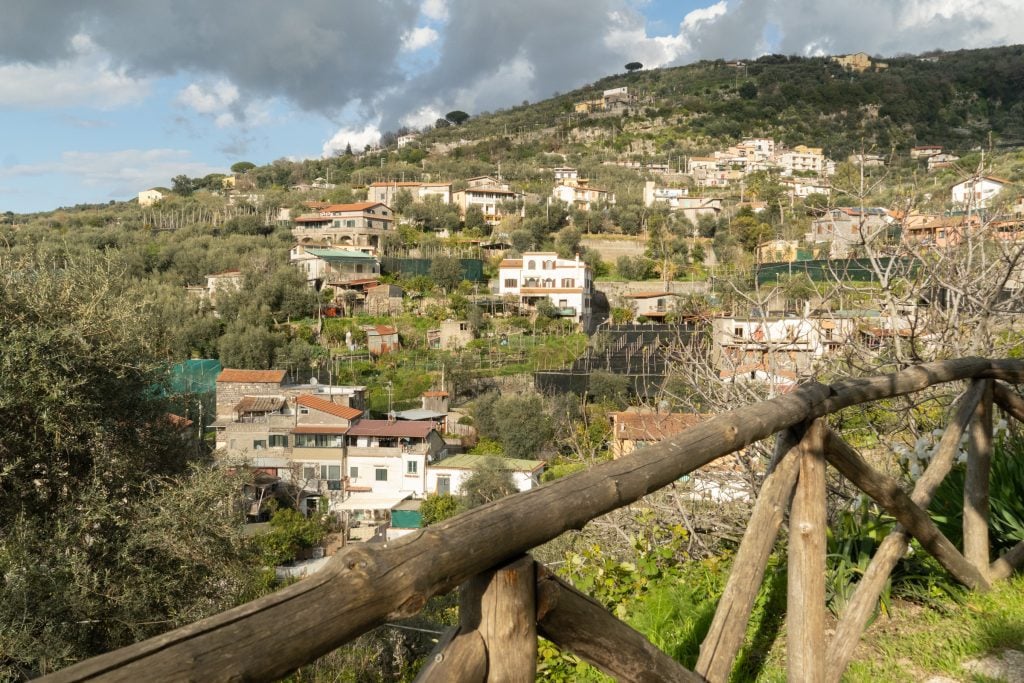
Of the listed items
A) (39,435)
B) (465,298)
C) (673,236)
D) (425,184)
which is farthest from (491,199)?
(39,435)

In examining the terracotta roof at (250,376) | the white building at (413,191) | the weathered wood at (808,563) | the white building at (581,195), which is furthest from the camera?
the white building at (413,191)

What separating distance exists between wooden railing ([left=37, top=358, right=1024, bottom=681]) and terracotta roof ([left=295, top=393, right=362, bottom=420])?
2139cm

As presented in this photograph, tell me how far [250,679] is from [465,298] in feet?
114

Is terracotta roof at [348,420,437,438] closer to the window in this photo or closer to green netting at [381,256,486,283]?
the window

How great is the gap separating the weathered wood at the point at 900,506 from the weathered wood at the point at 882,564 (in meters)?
0.06

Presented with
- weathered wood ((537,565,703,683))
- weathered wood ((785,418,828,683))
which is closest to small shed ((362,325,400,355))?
weathered wood ((785,418,828,683))

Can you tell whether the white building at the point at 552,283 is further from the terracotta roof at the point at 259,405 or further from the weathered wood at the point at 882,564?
the weathered wood at the point at 882,564

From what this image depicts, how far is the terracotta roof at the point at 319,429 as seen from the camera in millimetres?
22281

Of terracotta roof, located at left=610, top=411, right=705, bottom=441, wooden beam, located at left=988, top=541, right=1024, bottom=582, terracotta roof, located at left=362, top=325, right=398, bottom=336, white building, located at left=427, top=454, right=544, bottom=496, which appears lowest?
white building, located at left=427, top=454, right=544, bottom=496

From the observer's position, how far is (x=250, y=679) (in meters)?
0.76

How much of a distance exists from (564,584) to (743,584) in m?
0.60

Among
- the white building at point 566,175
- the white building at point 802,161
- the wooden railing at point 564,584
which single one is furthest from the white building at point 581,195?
the wooden railing at point 564,584

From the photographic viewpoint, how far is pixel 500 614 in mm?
1051

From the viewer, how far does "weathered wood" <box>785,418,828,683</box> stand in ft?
5.63
